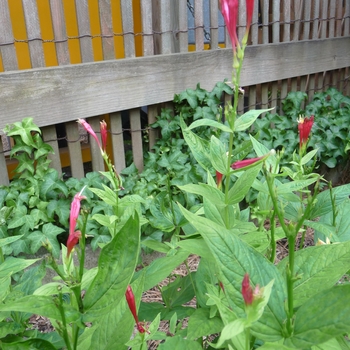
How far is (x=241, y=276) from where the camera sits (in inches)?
21.7

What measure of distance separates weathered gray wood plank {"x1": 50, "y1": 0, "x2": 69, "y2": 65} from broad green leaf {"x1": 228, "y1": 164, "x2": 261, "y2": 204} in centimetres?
178

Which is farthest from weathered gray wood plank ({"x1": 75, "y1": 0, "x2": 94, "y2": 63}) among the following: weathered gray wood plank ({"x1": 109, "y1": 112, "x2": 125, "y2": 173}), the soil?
the soil

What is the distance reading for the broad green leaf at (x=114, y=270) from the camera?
0.58 m

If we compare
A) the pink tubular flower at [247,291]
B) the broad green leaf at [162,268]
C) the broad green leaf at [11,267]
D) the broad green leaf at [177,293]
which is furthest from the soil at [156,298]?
the pink tubular flower at [247,291]

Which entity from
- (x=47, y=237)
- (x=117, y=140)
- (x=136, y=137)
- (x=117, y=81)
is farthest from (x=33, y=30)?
(x=47, y=237)

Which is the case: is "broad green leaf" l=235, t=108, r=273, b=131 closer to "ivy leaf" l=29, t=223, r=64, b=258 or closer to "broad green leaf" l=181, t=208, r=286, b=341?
"broad green leaf" l=181, t=208, r=286, b=341

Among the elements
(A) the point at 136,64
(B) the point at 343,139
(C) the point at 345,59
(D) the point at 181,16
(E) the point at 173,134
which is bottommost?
(B) the point at 343,139

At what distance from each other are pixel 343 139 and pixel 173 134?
146cm

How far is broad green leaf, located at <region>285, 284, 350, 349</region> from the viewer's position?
19.3 inches

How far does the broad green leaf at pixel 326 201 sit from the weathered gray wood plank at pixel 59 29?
1734mm

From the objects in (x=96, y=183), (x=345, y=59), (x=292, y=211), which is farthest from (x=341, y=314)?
(x=345, y=59)

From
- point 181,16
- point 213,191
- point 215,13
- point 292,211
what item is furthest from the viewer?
point 215,13

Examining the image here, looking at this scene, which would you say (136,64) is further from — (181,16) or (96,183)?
(96,183)

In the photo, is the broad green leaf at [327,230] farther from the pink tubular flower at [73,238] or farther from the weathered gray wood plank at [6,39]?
the weathered gray wood plank at [6,39]
